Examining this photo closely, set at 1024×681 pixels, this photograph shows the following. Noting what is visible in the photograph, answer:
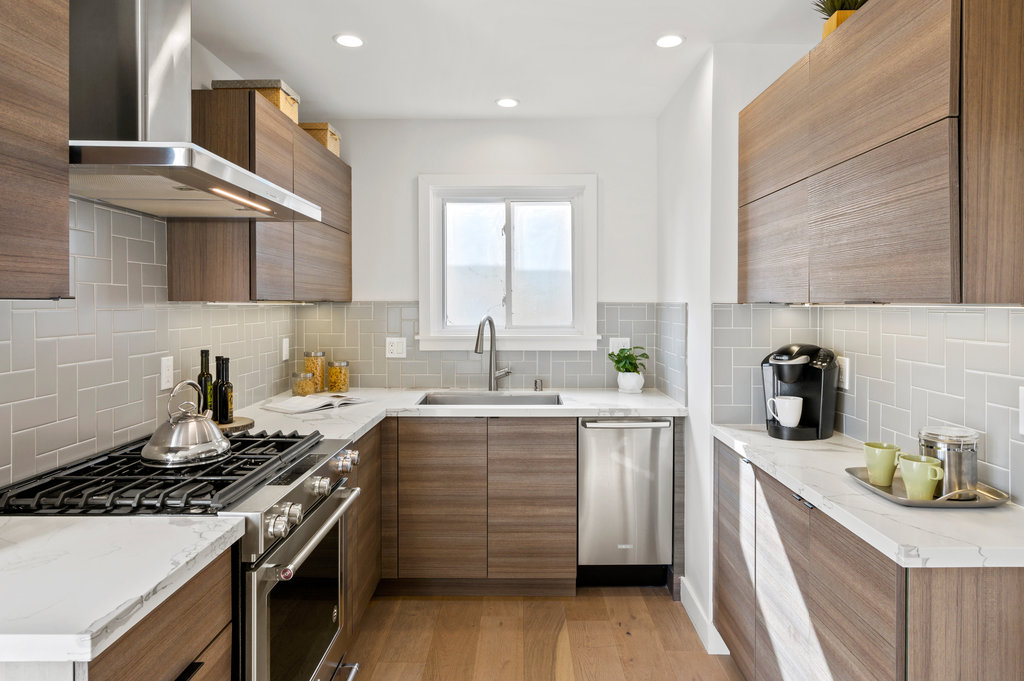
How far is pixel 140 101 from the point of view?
169 centimetres

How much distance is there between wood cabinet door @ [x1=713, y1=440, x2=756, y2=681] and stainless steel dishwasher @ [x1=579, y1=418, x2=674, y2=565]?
1.50 feet

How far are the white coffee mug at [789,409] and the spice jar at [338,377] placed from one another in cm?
218

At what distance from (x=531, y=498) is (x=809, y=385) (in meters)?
1.35

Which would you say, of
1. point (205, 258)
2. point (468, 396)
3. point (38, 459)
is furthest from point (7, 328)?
point (468, 396)

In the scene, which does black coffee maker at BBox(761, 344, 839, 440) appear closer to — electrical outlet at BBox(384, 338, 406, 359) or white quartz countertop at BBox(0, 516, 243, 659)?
white quartz countertop at BBox(0, 516, 243, 659)

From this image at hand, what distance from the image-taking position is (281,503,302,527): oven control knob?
1.56m

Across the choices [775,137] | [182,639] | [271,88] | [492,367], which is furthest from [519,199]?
[182,639]

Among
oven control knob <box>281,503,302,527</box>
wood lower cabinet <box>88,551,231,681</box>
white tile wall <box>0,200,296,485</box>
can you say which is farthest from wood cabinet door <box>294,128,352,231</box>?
wood lower cabinet <box>88,551,231,681</box>

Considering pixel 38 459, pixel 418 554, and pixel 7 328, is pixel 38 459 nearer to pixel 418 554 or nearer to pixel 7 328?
pixel 7 328

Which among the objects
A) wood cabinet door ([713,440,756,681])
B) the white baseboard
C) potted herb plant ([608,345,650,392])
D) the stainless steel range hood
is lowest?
the white baseboard

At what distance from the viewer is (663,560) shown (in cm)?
302

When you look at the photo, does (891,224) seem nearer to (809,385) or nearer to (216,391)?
(809,385)

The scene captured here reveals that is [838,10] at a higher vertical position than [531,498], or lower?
higher

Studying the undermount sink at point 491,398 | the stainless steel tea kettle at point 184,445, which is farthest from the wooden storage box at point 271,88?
the undermount sink at point 491,398
